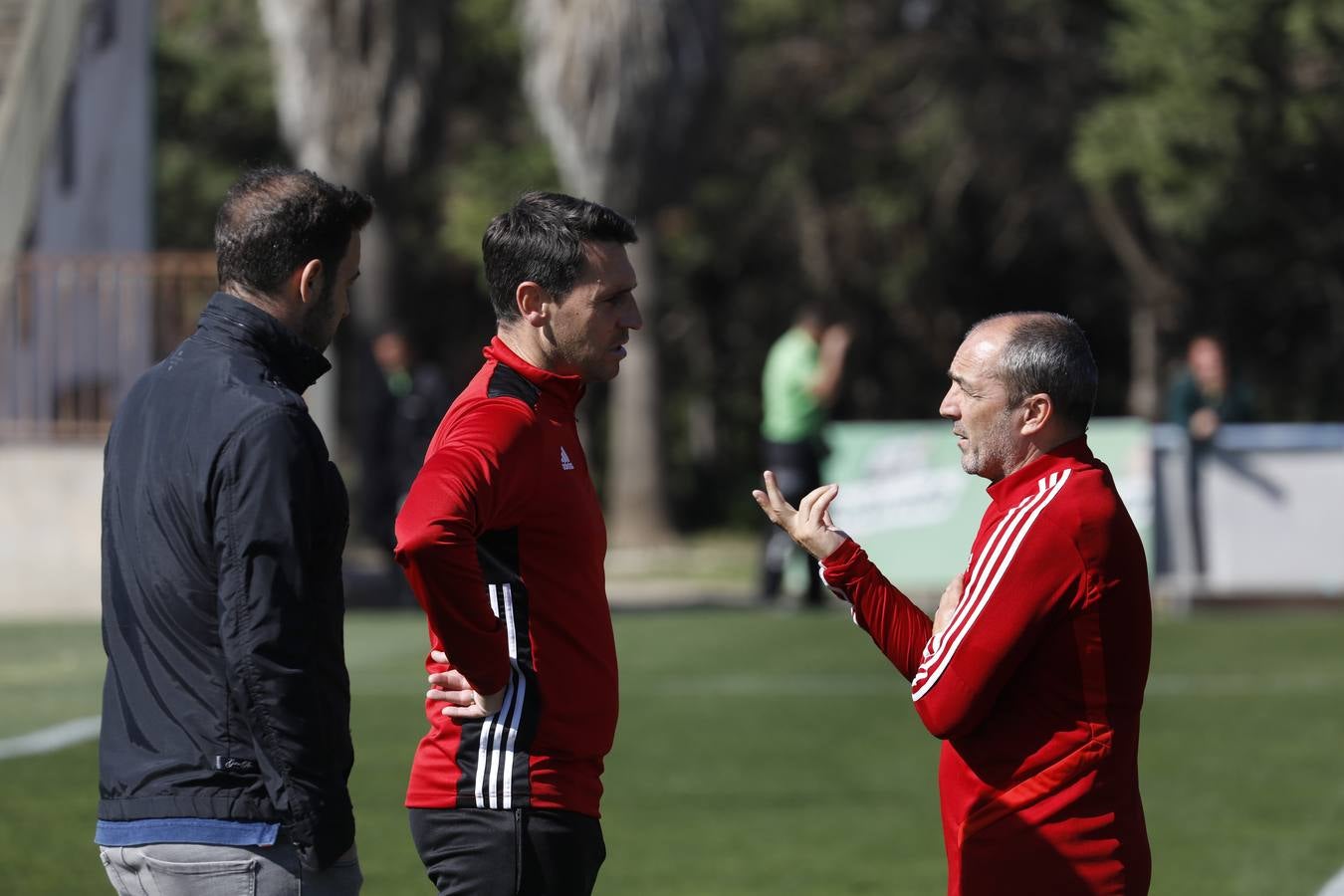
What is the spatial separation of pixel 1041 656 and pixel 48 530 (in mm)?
13992

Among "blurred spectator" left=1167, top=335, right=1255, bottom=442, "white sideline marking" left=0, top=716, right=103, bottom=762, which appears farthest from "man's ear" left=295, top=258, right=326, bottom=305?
"blurred spectator" left=1167, top=335, right=1255, bottom=442

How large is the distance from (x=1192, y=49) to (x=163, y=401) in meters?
19.7

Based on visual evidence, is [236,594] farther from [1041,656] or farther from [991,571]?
[1041,656]

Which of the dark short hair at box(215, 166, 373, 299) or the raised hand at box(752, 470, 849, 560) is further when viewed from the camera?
the raised hand at box(752, 470, 849, 560)

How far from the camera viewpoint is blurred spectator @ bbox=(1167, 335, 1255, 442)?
16.2 metres

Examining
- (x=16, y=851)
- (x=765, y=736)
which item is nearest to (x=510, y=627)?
(x=16, y=851)

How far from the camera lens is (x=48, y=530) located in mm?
16391

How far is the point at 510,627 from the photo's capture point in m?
3.69

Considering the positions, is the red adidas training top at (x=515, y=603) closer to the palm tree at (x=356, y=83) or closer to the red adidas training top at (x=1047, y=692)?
the red adidas training top at (x=1047, y=692)

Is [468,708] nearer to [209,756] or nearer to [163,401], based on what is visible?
[209,756]

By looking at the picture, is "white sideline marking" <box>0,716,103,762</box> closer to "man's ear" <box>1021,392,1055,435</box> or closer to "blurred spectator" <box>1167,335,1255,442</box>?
"man's ear" <box>1021,392,1055,435</box>

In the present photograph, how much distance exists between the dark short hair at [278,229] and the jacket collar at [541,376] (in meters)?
0.41

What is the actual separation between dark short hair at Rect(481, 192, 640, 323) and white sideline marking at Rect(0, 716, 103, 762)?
22.1 feet

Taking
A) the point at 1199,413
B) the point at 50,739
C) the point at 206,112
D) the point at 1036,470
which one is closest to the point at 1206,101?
the point at 1199,413
